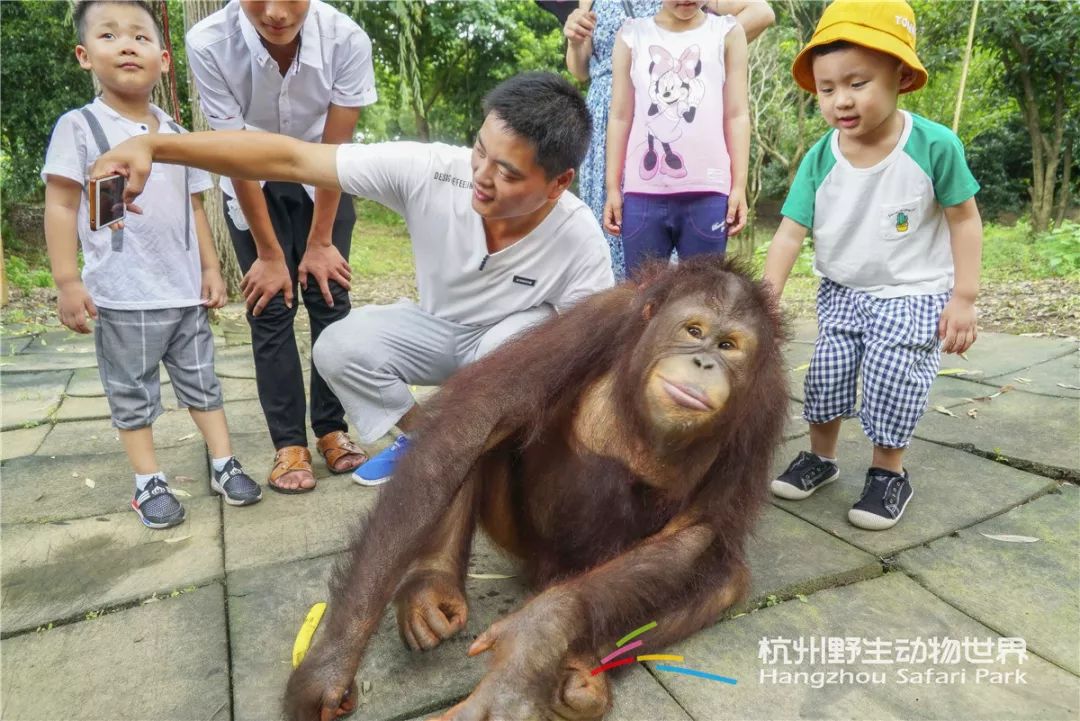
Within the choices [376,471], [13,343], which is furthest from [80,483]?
[13,343]

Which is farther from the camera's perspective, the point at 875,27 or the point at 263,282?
the point at 263,282

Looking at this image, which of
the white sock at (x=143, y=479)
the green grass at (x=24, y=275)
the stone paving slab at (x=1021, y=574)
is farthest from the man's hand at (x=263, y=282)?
the green grass at (x=24, y=275)

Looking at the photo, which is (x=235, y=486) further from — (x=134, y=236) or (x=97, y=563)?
(x=134, y=236)

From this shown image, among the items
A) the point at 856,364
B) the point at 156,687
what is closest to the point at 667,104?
the point at 856,364

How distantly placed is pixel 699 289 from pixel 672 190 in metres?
1.21

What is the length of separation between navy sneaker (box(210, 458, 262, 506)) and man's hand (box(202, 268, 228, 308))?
571 millimetres

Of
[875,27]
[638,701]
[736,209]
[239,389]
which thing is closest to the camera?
[638,701]

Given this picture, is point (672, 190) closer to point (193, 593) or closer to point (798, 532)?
point (798, 532)

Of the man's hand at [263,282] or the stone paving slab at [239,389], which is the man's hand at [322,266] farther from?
the stone paving slab at [239,389]

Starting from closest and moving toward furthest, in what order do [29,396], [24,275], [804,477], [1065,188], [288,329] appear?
[804,477], [288,329], [29,396], [24,275], [1065,188]

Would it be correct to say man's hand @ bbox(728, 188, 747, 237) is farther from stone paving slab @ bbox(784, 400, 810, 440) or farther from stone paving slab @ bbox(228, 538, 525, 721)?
stone paving slab @ bbox(228, 538, 525, 721)

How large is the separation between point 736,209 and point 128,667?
2554mm

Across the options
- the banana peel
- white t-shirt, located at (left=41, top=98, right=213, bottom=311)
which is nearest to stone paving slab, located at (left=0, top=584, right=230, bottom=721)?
the banana peel

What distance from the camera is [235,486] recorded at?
2.51m
